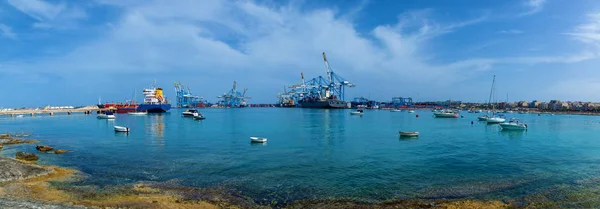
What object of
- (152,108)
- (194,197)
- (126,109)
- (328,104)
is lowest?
(194,197)

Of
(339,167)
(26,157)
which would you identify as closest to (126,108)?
(26,157)

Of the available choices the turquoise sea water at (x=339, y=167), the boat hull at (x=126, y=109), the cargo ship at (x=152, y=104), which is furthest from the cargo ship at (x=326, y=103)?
the turquoise sea water at (x=339, y=167)

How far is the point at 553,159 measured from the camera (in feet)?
86.3

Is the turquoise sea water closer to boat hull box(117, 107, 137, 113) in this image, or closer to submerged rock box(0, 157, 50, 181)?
submerged rock box(0, 157, 50, 181)

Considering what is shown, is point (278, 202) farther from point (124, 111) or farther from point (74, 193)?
point (124, 111)

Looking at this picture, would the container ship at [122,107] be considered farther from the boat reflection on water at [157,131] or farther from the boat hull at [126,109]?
the boat reflection on water at [157,131]

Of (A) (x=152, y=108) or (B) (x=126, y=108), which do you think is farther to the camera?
(B) (x=126, y=108)

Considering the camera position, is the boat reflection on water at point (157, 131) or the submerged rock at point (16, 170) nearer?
the submerged rock at point (16, 170)

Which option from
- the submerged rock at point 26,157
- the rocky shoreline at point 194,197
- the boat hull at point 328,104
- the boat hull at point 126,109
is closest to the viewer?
the rocky shoreline at point 194,197

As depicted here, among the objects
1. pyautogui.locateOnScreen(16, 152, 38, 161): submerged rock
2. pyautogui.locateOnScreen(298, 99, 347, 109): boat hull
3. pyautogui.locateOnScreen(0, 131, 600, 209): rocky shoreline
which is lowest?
pyautogui.locateOnScreen(0, 131, 600, 209): rocky shoreline

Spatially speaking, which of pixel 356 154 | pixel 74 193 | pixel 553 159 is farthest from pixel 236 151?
pixel 553 159

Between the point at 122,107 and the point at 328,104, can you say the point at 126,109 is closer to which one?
the point at 122,107

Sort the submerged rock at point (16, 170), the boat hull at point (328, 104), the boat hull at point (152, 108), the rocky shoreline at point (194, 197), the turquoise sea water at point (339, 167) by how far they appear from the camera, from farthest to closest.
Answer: the boat hull at point (328, 104) → the boat hull at point (152, 108) → the submerged rock at point (16, 170) → the turquoise sea water at point (339, 167) → the rocky shoreline at point (194, 197)

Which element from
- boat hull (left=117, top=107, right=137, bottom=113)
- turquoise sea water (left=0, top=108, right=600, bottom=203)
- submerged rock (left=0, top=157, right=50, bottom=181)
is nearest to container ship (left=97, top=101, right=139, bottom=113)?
boat hull (left=117, top=107, right=137, bottom=113)
